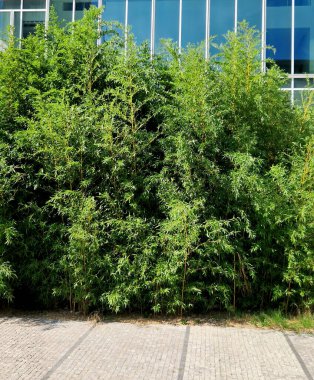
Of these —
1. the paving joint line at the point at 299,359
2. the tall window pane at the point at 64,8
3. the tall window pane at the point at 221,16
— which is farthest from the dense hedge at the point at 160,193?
the tall window pane at the point at 64,8

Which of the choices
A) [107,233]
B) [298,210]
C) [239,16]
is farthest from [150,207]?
[239,16]

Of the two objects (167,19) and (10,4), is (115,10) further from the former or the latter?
(10,4)

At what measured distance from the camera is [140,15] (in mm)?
16391

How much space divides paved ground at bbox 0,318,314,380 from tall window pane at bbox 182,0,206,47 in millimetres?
11838

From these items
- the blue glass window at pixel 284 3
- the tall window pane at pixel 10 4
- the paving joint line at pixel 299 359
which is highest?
the tall window pane at pixel 10 4

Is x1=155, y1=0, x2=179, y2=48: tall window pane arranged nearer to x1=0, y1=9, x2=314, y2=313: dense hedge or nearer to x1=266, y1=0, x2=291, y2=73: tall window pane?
x1=266, y1=0, x2=291, y2=73: tall window pane

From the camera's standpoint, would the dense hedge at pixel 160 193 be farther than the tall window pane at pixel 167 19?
No

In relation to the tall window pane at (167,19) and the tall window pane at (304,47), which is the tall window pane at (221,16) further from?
the tall window pane at (304,47)

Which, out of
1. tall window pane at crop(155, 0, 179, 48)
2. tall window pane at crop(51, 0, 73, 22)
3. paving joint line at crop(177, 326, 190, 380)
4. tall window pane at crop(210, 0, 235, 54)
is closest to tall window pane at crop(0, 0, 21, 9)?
tall window pane at crop(51, 0, 73, 22)

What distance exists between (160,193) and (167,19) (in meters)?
11.5

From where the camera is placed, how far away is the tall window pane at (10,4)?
17281 mm

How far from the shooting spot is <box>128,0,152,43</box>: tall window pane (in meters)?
16.2

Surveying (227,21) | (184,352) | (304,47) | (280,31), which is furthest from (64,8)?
(184,352)

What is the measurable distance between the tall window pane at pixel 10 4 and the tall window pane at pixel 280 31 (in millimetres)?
8635
